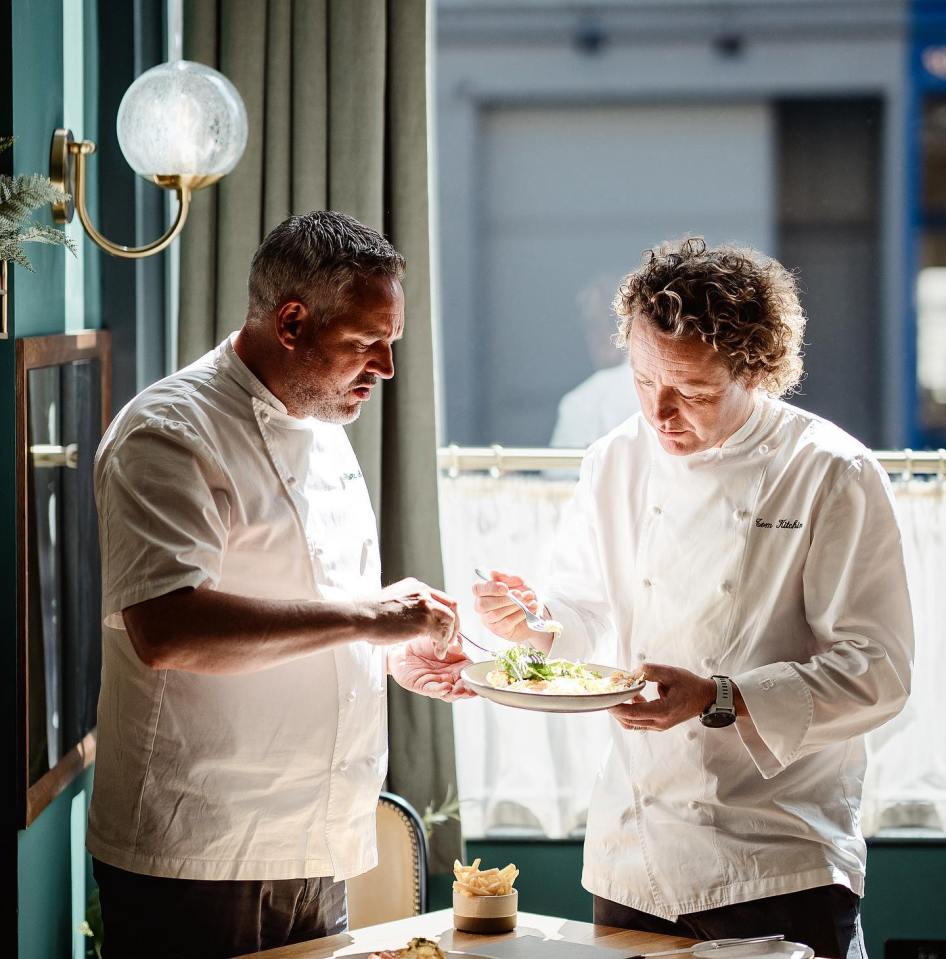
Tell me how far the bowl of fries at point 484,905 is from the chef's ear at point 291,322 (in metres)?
0.90

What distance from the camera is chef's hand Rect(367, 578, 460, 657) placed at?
6.21 feet

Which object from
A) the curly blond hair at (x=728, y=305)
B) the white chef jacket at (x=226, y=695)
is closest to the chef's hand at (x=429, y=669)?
the white chef jacket at (x=226, y=695)

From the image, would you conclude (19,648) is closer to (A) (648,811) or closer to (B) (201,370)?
(B) (201,370)

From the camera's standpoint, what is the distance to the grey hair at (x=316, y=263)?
6.52 ft

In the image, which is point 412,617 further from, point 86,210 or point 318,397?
point 86,210

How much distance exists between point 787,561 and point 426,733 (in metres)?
1.39

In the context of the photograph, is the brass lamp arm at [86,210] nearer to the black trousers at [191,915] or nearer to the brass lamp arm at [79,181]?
the brass lamp arm at [79,181]

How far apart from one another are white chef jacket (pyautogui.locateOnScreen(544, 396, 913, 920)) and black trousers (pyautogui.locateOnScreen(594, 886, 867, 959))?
0.03m

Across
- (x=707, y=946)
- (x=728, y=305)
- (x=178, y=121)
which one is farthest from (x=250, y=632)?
(x=178, y=121)

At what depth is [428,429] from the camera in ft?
10.2

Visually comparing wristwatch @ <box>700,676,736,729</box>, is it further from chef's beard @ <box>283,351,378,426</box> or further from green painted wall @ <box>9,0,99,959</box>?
green painted wall @ <box>9,0,99,959</box>

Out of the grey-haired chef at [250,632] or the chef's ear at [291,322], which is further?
the chef's ear at [291,322]

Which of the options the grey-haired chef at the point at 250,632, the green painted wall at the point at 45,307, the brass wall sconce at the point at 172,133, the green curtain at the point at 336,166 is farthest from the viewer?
the green curtain at the point at 336,166

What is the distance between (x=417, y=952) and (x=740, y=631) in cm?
77
